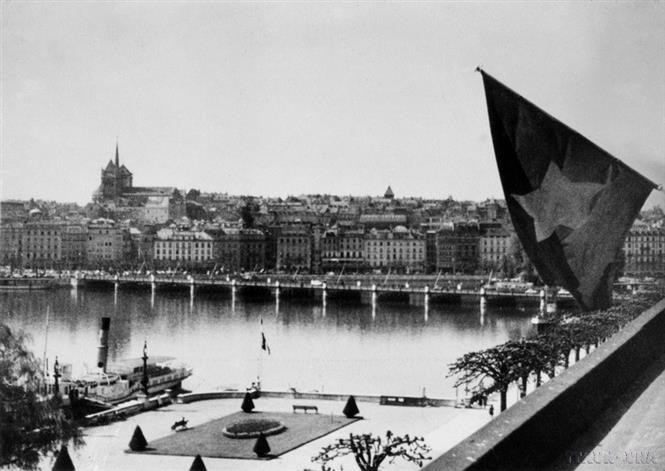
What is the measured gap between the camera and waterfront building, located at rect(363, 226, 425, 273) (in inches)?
2753

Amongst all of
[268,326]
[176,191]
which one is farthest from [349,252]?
[268,326]

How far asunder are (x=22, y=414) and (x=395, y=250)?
63.1m

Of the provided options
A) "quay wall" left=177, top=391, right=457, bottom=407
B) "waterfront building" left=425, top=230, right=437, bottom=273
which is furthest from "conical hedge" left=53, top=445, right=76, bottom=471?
"waterfront building" left=425, top=230, right=437, bottom=273

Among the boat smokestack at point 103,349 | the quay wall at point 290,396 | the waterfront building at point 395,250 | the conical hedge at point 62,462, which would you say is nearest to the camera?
the conical hedge at point 62,462

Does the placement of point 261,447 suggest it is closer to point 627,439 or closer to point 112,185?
point 627,439

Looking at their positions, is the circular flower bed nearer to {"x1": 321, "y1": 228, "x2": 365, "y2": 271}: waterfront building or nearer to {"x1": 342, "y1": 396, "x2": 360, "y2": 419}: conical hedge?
{"x1": 342, "y1": 396, "x2": 360, "y2": 419}: conical hedge

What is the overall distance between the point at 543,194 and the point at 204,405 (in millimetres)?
10616

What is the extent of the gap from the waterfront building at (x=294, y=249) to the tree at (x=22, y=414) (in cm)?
6251

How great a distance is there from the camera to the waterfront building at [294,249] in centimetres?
7144

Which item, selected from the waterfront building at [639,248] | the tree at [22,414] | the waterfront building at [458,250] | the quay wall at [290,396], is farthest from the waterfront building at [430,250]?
the tree at [22,414]

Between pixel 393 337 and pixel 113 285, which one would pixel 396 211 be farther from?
pixel 393 337

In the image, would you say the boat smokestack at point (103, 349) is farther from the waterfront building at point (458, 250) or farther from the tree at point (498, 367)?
the waterfront building at point (458, 250)

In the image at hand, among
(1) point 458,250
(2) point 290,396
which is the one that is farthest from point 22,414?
(1) point 458,250

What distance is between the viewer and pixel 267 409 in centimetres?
1530
